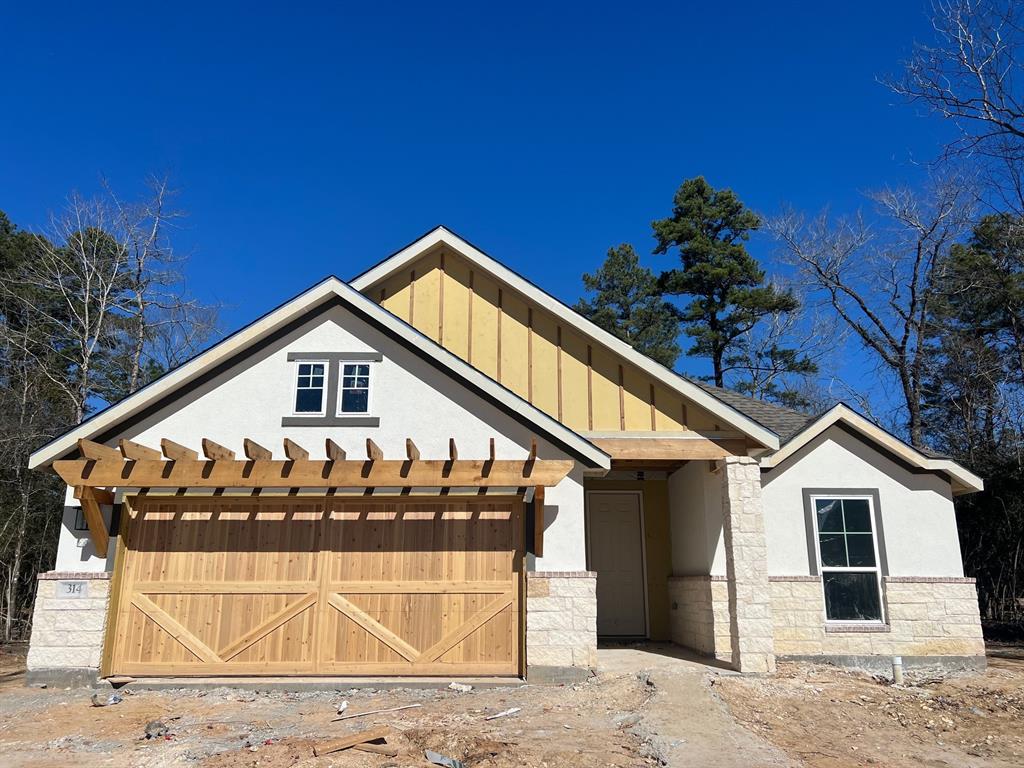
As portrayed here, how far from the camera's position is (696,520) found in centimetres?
1130

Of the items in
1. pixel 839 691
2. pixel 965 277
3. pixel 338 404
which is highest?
pixel 965 277

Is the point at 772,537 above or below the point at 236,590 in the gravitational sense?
above

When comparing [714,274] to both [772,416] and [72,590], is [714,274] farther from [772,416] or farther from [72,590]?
[72,590]

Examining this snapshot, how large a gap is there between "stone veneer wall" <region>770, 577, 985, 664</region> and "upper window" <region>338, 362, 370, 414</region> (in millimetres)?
6517

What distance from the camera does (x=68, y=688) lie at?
8.60 m

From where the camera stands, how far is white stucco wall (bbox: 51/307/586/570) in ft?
31.1

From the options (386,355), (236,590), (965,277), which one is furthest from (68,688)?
(965,277)

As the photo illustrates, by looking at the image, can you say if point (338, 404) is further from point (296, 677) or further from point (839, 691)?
point (839, 691)

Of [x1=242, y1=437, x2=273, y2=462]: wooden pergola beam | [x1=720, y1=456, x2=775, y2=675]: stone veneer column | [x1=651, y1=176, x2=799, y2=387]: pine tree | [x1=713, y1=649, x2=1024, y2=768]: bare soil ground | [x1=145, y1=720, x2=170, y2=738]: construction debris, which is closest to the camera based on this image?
[x1=713, y1=649, x2=1024, y2=768]: bare soil ground

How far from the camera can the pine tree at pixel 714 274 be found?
2714cm

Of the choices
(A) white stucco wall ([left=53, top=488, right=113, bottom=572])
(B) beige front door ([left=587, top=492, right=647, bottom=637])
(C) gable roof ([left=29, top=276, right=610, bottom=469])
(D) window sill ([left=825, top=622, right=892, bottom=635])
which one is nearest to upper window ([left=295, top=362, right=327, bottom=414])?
(C) gable roof ([left=29, top=276, right=610, bottom=469])

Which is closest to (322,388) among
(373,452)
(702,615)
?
(373,452)

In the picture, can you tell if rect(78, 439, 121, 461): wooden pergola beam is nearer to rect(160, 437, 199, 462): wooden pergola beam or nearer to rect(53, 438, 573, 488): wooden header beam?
rect(53, 438, 573, 488): wooden header beam

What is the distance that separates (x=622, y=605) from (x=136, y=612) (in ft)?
24.8
